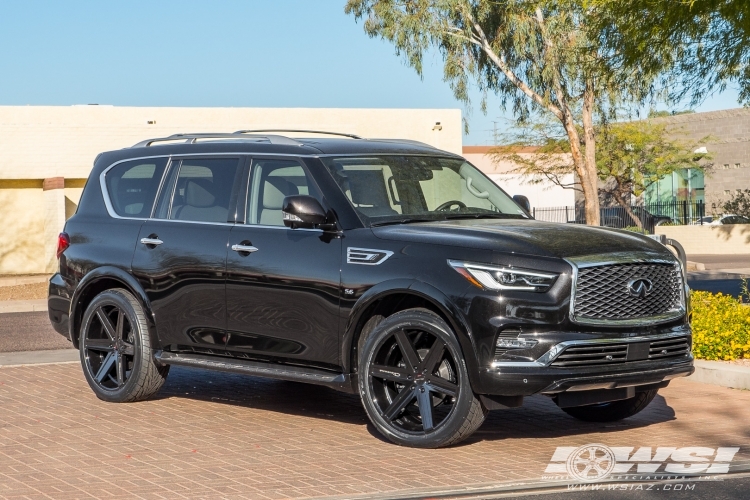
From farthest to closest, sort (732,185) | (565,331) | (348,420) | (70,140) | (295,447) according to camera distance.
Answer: (732,185) < (70,140) < (348,420) < (295,447) < (565,331)

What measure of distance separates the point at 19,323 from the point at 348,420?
10.7 metres

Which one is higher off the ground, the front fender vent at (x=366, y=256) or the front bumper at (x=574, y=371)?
the front fender vent at (x=366, y=256)

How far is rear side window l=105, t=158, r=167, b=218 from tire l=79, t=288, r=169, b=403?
698mm

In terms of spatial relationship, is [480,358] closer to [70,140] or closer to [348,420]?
[348,420]

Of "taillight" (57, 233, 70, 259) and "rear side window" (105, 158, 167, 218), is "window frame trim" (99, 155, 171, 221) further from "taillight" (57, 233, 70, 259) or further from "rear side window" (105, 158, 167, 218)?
"taillight" (57, 233, 70, 259)

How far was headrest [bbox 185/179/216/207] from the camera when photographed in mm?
9109

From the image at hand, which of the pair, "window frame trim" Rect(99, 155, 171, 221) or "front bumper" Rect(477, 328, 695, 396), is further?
"window frame trim" Rect(99, 155, 171, 221)

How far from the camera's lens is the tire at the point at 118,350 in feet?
30.6

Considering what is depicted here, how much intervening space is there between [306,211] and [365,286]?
676 mm

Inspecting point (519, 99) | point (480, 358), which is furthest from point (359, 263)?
point (519, 99)

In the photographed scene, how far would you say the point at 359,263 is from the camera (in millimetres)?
7840

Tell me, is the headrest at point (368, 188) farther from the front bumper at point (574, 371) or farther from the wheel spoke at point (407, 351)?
the front bumper at point (574, 371)

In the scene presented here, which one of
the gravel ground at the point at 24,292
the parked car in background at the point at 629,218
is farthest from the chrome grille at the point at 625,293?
the parked car in background at the point at 629,218

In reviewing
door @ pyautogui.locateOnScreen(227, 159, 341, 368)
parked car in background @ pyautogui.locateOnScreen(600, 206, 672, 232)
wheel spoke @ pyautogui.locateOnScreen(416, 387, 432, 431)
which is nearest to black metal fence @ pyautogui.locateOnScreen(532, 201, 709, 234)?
parked car in background @ pyautogui.locateOnScreen(600, 206, 672, 232)
